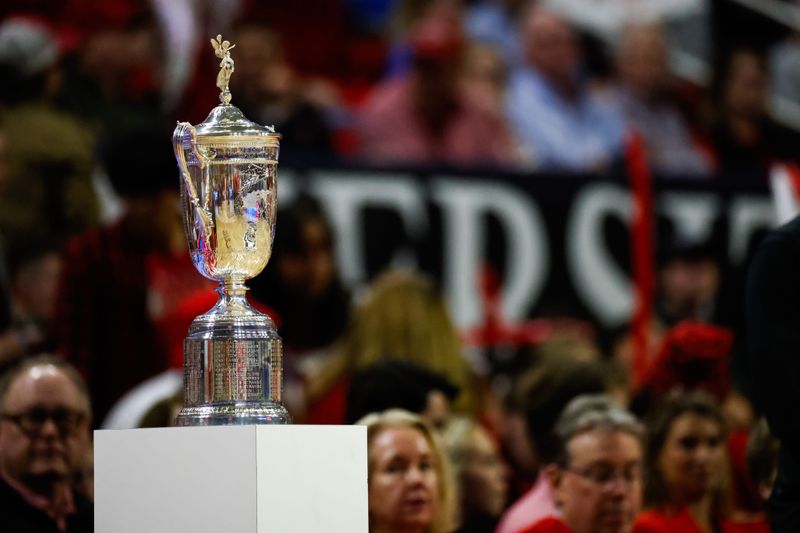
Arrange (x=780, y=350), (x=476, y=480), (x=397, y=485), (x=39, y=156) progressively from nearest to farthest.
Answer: (x=780, y=350) < (x=397, y=485) < (x=476, y=480) < (x=39, y=156)

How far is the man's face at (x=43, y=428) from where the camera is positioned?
5.08m

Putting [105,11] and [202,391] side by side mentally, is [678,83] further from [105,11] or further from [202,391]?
[202,391]

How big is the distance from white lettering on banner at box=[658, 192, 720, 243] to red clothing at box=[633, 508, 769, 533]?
3559 millimetres

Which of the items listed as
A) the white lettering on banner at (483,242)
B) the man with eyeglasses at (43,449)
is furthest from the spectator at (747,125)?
the man with eyeglasses at (43,449)

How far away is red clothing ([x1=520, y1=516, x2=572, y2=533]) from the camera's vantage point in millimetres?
5309

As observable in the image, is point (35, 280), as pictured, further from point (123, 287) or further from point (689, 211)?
point (689, 211)

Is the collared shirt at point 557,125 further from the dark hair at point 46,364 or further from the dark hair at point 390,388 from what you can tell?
the dark hair at point 46,364

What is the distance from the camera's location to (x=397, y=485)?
5.10 m

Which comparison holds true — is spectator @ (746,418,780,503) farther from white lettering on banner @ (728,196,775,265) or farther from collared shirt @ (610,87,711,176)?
collared shirt @ (610,87,711,176)

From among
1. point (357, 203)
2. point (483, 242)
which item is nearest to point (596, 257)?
point (483, 242)

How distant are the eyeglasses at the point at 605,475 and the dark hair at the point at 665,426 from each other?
0.55m

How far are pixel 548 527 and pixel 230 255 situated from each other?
1.69 m

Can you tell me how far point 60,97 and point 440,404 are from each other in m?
3.20

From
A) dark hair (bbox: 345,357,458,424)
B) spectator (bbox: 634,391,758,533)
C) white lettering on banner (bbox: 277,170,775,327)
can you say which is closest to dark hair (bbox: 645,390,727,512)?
spectator (bbox: 634,391,758,533)
